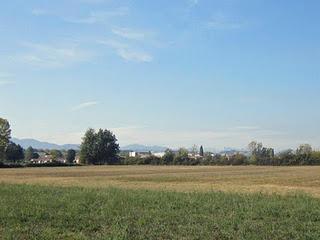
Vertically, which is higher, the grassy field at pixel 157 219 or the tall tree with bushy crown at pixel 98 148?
the tall tree with bushy crown at pixel 98 148

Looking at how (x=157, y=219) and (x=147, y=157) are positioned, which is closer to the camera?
(x=157, y=219)

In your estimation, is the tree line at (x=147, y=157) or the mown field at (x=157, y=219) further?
the tree line at (x=147, y=157)

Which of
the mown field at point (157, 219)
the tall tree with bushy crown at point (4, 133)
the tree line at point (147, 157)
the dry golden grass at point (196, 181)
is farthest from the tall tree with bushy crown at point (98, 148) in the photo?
the mown field at point (157, 219)

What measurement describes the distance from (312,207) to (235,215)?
5.26 metres

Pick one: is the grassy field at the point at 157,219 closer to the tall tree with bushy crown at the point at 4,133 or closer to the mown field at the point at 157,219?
the mown field at the point at 157,219

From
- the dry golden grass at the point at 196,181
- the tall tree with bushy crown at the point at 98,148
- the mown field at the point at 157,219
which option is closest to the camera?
the mown field at the point at 157,219

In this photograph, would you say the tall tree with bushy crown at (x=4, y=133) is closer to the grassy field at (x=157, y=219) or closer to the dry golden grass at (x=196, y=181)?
the dry golden grass at (x=196, y=181)

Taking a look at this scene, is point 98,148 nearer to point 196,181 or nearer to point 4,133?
point 4,133

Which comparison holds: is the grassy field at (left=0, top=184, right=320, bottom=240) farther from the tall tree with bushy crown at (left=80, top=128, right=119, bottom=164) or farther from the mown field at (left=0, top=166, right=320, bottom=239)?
the tall tree with bushy crown at (left=80, top=128, right=119, bottom=164)

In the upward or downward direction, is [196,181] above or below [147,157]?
below

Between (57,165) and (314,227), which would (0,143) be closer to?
(57,165)

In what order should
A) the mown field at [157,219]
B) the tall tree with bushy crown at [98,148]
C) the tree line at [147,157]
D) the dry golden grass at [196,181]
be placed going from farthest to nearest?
the tall tree with bushy crown at [98,148] → the tree line at [147,157] → the dry golden grass at [196,181] → the mown field at [157,219]

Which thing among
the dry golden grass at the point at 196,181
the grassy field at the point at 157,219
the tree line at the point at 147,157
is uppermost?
the tree line at the point at 147,157

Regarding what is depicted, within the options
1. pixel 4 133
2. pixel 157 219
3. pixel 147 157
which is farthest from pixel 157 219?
pixel 147 157
